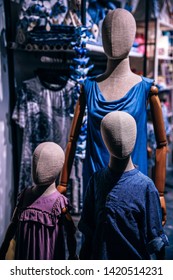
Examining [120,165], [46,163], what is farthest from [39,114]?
[120,165]

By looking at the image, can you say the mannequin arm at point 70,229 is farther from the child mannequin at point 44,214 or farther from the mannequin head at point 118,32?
the mannequin head at point 118,32

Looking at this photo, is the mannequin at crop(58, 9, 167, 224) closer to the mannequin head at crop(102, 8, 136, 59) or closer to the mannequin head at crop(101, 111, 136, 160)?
the mannequin head at crop(102, 8, 136, 59)

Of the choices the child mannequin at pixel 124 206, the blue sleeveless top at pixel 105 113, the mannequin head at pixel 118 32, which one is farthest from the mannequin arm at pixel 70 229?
the mannequin head at pixel 118 32

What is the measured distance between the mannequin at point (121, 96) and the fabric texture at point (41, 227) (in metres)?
0.28

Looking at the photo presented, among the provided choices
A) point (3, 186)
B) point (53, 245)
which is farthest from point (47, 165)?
point (3, 186)

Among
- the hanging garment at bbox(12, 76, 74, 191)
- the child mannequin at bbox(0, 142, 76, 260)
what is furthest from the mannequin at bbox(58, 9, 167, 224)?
the hanging garment at bbox(12, 76, 74, 191)

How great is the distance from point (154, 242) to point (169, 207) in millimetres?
2054

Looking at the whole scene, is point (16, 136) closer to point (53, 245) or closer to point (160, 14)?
point (53, 245)

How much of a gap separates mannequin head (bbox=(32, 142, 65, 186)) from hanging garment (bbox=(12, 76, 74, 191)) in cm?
107

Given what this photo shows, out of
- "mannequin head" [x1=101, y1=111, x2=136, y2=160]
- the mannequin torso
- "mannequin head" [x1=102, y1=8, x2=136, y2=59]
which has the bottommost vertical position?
"mannequin head" [x1=101, y1=111, x2=136, y2=160]

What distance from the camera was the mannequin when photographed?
1318 millimetres

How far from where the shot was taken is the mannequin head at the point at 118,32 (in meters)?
1.30

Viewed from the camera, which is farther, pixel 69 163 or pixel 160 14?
pixel 160 14

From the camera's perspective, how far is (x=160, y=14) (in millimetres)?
3633
